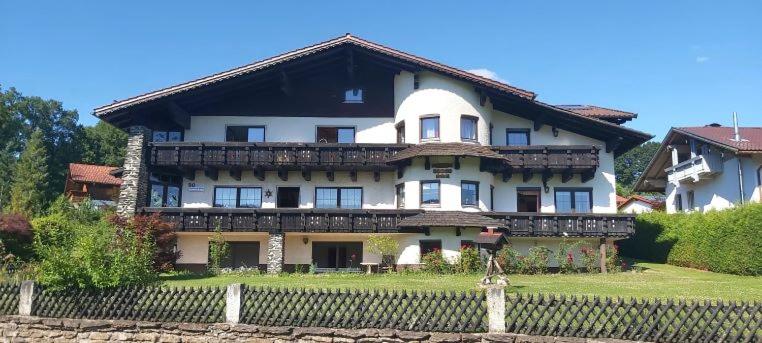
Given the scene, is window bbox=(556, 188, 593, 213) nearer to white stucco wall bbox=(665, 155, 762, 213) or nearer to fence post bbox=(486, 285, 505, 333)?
white stucco wall bbox=(665, 155, 762, 213)

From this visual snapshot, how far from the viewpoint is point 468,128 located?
27734 mm

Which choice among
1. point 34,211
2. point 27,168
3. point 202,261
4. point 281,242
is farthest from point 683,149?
point 27,168

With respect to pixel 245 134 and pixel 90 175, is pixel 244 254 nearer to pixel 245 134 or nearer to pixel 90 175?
pixel 245 134

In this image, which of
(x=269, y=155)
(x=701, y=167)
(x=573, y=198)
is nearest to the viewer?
(x=269, y=155)

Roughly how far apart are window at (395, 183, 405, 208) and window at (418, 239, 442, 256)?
2105 millimetres

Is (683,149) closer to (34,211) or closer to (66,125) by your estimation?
(34,211)

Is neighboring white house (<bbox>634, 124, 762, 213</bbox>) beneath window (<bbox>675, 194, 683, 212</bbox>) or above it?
above

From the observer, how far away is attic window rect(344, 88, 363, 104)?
29.5 m

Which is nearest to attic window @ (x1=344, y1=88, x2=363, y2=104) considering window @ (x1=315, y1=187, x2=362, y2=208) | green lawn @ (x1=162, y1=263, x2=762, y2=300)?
window @ (x1=315, y1=187, x2=362, y2=208)

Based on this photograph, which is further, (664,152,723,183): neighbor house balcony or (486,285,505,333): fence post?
(664,152,723,183): neighbor house balcony

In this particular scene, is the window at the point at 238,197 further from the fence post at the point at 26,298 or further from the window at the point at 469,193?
the fence post at the point at 26,298

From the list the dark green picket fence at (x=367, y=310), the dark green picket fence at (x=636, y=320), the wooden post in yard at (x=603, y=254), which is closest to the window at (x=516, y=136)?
the wooden post in yard at (x=603, y=254)

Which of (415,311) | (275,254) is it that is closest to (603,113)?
(275,254)

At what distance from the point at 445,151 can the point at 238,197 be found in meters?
10.2
